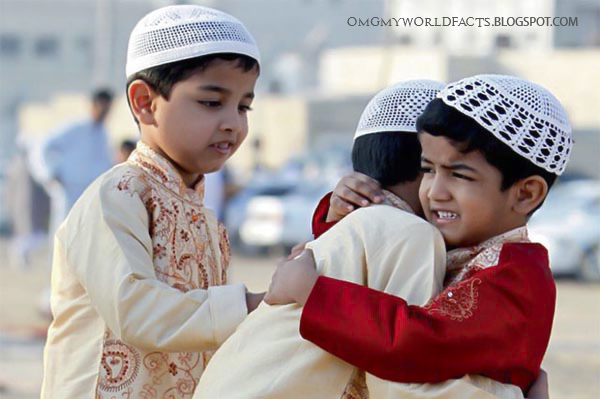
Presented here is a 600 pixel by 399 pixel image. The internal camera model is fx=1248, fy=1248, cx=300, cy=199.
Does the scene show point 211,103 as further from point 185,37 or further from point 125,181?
point 125,181

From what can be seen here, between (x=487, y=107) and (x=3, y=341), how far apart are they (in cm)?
851

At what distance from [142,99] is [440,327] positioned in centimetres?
109

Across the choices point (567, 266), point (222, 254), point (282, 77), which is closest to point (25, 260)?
point (567, 266)

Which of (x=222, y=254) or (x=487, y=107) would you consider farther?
(x=222, y=254)

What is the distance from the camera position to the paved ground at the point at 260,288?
8555 mm

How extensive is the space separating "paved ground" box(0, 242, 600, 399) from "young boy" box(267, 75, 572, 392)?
5890mm

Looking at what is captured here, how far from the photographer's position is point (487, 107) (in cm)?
227

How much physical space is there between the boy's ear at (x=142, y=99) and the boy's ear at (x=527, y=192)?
0.95 meters

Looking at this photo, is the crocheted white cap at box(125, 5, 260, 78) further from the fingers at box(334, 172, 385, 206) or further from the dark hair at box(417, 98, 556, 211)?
the dark hair at box(417, 98, 556, 211)

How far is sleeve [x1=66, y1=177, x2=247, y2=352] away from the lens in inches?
103

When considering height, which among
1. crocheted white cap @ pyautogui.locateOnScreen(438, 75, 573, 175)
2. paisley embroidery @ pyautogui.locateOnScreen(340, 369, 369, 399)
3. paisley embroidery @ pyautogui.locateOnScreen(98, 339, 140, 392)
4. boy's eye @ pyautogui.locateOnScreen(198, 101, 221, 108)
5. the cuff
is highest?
crocheted white cap @ pyautogui.locateOnScreen(438, 75, 573, 175)

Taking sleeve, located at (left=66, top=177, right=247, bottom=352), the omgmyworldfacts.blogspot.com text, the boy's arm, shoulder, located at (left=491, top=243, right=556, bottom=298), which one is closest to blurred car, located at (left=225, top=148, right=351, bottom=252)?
the omgmyworldfacts.blogspot.com text

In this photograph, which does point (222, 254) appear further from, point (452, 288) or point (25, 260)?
point (25, 260)

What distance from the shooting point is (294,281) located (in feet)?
7.41
